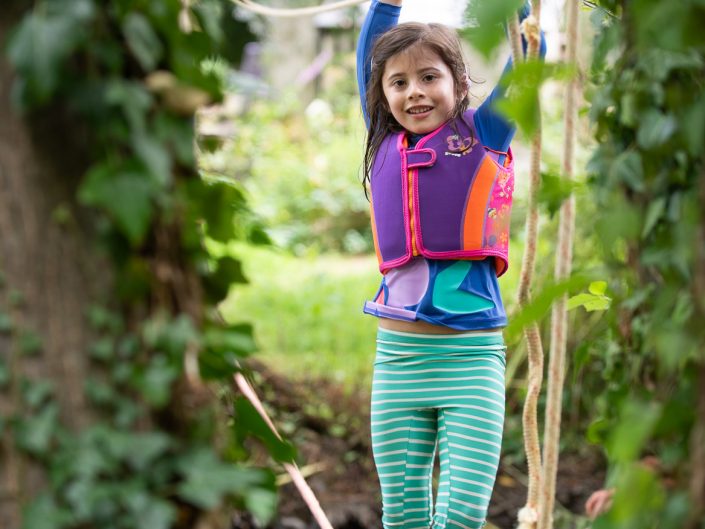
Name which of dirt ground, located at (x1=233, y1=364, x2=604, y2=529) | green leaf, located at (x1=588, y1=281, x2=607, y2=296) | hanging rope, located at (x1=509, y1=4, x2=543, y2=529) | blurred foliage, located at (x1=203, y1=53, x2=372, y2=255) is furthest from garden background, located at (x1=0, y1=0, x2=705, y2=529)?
blurred foliage, located at (x1=203, y1=53, x2=372, y2=255)

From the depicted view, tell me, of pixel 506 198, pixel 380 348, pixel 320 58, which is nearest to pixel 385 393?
pixel 380 348

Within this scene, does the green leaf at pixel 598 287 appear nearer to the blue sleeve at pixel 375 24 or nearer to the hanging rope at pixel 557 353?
the hanging rope at pixel 557 353

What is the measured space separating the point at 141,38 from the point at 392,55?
109 cm

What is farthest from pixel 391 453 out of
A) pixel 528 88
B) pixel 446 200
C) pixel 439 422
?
pixel 528 88

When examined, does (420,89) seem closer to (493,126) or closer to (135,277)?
(493,126)

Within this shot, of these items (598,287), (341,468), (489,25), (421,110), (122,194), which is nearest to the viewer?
(489,25)

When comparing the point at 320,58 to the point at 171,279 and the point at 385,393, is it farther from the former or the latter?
the point at 171,279

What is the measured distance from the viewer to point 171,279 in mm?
1068

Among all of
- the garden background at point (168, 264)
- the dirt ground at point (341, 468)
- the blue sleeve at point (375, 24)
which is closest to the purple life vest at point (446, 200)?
the blue sleeve at point (375, 24)

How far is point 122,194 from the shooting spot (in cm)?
99

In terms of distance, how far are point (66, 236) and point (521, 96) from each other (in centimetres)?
54

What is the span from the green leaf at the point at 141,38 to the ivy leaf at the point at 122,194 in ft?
0.41

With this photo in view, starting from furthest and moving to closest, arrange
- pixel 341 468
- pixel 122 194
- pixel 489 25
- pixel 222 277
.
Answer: pixel 341 468
pixel 222 277
pixel 122 194
pixel 489 25

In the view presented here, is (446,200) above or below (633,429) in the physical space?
above
